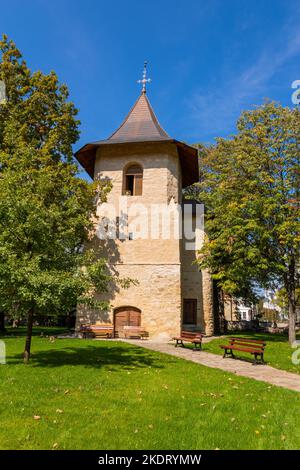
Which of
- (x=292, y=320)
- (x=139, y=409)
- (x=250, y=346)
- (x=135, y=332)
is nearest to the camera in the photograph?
(x=139, y=409)

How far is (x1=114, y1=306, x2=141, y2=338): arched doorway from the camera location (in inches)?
727

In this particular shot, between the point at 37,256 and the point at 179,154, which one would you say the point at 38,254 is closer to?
the point at 37,256

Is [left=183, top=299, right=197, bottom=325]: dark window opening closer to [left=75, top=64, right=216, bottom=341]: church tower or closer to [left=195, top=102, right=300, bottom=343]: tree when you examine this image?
[left=75, top=64, right=216, bottom=341]: church tower

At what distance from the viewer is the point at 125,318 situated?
1856 cm

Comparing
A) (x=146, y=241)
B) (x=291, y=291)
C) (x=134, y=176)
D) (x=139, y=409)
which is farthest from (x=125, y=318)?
(x=139, y=409)

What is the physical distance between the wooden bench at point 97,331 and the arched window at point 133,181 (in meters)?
7.75

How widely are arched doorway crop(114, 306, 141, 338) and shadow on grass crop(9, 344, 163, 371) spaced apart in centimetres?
464

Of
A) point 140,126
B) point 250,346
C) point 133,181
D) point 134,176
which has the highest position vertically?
point 140,126

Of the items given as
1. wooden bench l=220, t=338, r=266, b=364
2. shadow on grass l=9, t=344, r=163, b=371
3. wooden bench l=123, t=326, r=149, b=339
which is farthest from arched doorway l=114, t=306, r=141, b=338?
wooden bench l=220, t=338, r=266, b=364

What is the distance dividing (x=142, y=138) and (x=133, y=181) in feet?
8.58

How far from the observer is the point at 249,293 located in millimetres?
27453

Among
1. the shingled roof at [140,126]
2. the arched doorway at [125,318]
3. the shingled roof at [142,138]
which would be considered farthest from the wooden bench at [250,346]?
the shingled roof at [140,126]

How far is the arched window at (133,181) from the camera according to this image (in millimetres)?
20266

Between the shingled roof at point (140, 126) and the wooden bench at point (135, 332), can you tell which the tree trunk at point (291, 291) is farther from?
the shingled roof at point (140, 126)
